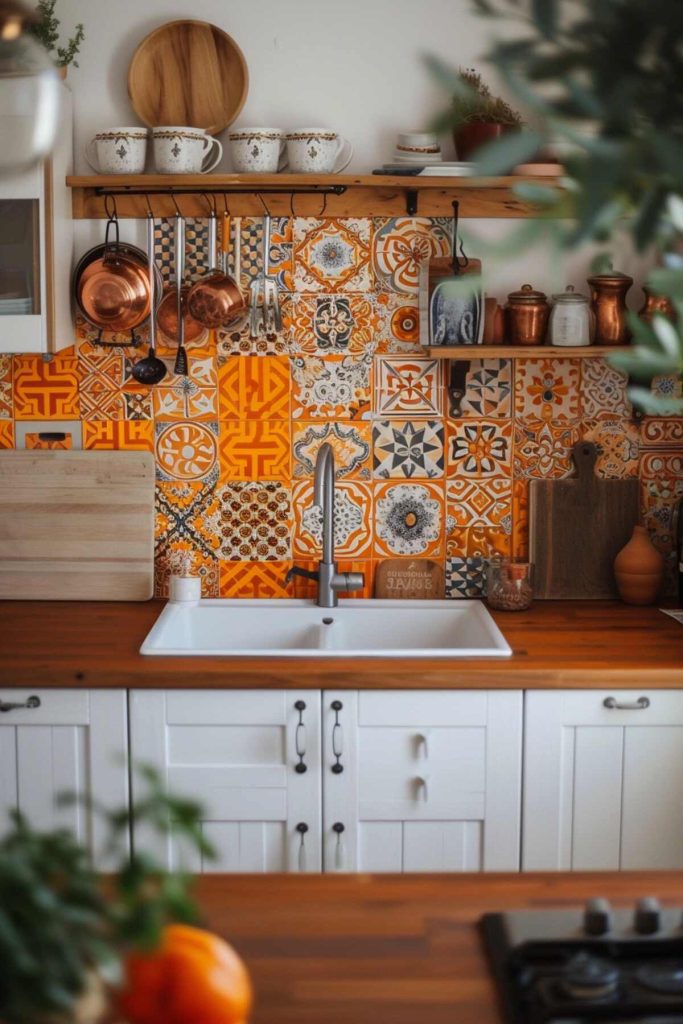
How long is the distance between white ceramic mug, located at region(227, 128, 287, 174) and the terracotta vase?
1.32 metres

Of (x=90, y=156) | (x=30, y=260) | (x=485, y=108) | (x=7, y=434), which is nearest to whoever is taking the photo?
(x=30, y=260)

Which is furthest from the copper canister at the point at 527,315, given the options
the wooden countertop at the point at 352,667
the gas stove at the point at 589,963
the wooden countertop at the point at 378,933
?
the gas stove at the point at 589,963

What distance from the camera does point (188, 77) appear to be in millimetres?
3201

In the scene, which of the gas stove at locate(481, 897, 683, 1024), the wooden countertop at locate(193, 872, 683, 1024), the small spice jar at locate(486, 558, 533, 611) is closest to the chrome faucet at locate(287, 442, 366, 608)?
the small spice jar at locate(486, 558, 533, 611)

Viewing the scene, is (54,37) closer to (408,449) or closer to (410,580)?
(408,449)

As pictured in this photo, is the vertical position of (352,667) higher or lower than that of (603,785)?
higher

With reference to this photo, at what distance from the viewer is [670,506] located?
3369mm

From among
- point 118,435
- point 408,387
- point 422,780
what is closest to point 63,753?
point 422,780

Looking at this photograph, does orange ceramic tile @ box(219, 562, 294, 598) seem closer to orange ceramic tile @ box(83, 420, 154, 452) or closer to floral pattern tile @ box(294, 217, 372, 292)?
orange ceramic tile @ box(83, 420, 154, 452)

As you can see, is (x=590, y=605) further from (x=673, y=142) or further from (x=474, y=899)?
(x=673, y=142)

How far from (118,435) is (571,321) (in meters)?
1.21

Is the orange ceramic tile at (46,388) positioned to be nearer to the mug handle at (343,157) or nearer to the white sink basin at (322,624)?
the white sink basin at (322,624)

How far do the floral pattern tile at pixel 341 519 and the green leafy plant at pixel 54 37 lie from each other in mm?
1225

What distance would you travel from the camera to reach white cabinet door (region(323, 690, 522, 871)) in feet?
9.14
